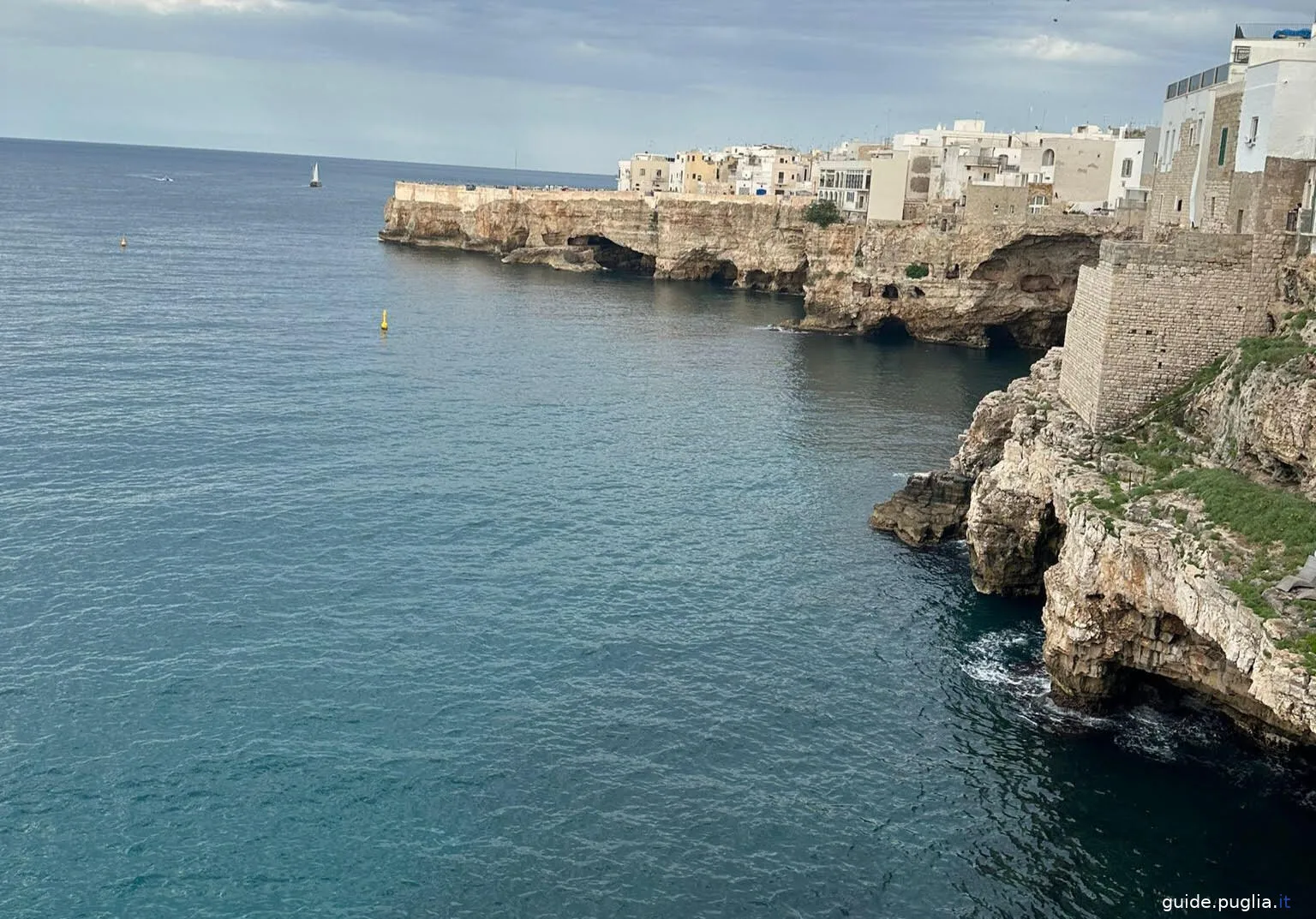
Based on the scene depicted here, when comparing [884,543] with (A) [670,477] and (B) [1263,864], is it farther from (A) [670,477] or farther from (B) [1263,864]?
(B) [1263,864]

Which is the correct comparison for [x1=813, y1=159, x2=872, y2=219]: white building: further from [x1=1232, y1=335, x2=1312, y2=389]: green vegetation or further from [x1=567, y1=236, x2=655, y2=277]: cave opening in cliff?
[x1=1232, y1=335, x2=1312, y2=389]: green vegetation

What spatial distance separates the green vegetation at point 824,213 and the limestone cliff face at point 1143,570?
72.7m

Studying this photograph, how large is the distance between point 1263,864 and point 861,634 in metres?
14.1

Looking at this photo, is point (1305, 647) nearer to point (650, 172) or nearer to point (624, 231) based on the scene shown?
point (624, 231)

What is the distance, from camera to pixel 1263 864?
84.7 ft

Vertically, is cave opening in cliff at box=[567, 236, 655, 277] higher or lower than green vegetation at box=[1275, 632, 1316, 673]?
higher

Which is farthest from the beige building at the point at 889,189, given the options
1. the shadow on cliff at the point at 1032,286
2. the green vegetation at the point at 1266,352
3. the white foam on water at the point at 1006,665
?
the white foam on water at the point at 1006,665

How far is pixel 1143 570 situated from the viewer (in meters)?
29.9

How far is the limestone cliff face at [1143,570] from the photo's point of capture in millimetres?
25391

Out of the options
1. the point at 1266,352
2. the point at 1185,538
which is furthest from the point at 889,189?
the point at 1185,538

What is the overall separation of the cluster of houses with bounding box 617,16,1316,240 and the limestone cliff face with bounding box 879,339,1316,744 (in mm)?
11366

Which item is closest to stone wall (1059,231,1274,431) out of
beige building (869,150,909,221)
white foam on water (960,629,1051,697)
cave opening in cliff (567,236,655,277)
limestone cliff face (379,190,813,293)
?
white foam on water (960,629,1051,697)

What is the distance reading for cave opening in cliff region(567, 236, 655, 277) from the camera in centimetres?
13838

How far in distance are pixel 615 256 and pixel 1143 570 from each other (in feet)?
380
